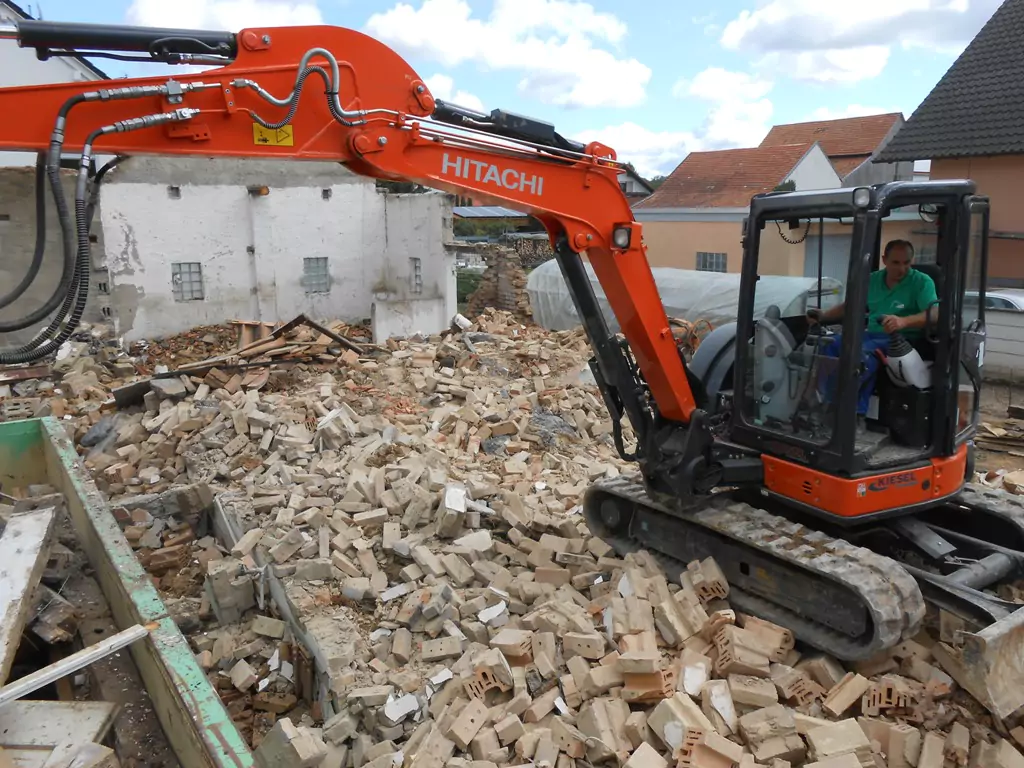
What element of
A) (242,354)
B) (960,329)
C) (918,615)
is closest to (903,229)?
(960,329)

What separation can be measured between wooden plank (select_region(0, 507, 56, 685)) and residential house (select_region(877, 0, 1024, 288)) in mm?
16621

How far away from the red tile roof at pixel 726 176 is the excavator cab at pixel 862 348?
83.4 feet

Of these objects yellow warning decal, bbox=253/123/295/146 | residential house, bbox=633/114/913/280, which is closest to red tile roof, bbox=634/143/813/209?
residential house, bbox=633/114/913/280

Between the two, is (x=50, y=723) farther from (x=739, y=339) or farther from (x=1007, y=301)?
(x=1007, y=301)

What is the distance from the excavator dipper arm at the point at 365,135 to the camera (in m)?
3.40

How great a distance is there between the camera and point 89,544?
501cm

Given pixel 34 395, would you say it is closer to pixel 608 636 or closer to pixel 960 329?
pixel 608 636

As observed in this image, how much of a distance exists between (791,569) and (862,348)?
4.25 ft

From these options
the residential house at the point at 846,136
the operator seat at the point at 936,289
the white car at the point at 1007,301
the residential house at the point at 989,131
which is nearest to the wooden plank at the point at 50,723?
the operator seat at the point at 936,289

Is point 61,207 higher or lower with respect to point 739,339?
higher

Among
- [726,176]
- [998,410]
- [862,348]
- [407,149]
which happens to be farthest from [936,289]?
[726,176]

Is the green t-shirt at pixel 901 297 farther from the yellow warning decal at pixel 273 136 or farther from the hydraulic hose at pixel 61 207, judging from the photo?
the hydraulic hose at pixel 61 207

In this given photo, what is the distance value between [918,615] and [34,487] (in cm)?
649

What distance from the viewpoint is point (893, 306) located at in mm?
4465
